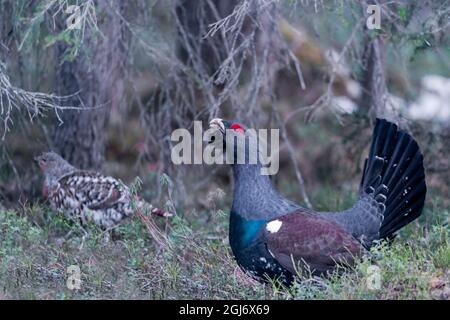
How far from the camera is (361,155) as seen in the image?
11188 millimetres

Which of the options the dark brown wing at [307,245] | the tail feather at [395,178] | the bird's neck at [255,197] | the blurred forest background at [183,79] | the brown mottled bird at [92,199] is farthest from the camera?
the brown mottled bird at [92,199]

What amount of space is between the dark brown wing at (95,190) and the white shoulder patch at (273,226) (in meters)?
2.49

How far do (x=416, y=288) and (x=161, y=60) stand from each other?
4569 mm

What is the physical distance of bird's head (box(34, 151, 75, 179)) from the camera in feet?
31.8

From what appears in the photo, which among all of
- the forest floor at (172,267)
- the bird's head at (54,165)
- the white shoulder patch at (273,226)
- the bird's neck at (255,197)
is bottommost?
the forest floor at (172,267)

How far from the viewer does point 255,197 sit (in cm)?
714

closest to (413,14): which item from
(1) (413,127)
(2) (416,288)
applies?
(1) (413,127)

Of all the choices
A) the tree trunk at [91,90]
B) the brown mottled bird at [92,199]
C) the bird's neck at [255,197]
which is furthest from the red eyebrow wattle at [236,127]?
the tree trunk at [91,90]

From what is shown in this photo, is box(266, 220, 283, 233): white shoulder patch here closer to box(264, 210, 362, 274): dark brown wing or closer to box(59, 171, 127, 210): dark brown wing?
box(264, 210, 362, 274): dark brown wing

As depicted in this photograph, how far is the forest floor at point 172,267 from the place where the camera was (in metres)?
6.40

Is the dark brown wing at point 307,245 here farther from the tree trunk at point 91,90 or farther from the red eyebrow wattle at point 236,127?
the tree trunk at point 91,90

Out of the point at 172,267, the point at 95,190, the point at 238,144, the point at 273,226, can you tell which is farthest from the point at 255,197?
the point at 95,190
